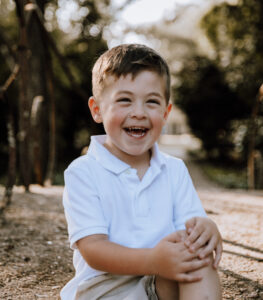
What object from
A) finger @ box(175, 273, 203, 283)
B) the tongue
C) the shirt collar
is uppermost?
the tongue

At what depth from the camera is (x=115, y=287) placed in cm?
134

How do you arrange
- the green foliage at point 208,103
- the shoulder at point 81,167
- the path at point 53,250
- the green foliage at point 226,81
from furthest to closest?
the green foliage at point 208,103 < the green foliage at point 226,81 < the path at point 53,250 < the shoulder at point 81,167

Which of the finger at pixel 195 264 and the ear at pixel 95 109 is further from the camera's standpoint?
the ear at pixel 95 109

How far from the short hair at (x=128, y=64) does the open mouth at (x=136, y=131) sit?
185mm

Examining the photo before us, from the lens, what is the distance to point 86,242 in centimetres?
128

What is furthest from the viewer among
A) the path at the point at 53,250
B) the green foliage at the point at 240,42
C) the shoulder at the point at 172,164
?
the green foliage at the point at 240,42

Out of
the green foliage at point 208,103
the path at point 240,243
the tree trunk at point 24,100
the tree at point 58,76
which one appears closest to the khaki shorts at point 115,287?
the path at point 240,243

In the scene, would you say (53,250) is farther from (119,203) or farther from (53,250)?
(119,203)

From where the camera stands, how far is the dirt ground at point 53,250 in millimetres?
1765

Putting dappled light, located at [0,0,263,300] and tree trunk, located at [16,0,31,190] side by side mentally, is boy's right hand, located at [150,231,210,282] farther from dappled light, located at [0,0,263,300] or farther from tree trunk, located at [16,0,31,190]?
tree trunk, located at [16,0,31,190]

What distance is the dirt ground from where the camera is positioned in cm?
176

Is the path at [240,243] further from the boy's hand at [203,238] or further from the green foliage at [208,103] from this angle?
the green foliage at [208,103]

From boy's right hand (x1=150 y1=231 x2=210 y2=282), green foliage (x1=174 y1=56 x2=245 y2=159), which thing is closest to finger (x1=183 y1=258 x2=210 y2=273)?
boy's right hand (x1=150 y1=231 x2=210 y2=282)

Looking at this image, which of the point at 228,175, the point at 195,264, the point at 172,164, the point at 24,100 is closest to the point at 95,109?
the point at 172,164
